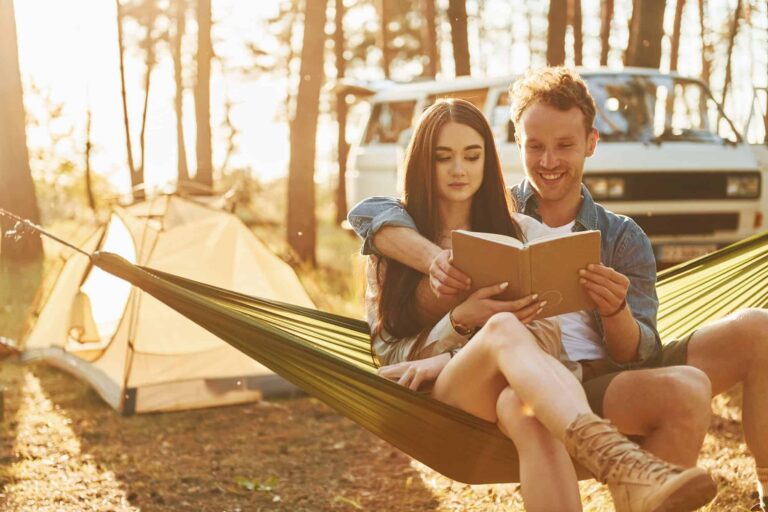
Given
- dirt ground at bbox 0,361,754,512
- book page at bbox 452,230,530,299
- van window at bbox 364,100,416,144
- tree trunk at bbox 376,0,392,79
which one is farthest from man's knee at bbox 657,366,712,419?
tree trunk at bbox 376,0,392,79

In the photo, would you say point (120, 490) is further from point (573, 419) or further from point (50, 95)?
point (50, 95)

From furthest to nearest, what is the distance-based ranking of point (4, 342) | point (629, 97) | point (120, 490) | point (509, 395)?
point (629, 97), point (4, 342), point (120, 490), point (509, 395)

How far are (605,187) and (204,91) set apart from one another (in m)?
6.74

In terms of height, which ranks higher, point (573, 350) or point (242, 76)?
point (242, 76)

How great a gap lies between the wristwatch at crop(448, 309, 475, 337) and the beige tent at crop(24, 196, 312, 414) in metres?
2.45

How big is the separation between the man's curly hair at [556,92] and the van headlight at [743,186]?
13.3 ft

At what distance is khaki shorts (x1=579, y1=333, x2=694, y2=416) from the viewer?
230cm

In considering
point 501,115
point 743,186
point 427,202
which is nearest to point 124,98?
point 501,115

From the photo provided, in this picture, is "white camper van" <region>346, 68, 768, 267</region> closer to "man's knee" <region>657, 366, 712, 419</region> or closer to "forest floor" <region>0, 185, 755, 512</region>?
"forest floor" <region>0, 185, 755, 512</region>

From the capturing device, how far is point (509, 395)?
213 cm

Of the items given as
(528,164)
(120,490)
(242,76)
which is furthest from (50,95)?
(528,164)

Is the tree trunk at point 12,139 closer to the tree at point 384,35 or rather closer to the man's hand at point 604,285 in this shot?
the man's hand at point 604,285

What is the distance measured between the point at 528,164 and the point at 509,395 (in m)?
0.67

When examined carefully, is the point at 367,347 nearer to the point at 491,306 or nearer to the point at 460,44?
the point at 491,306
